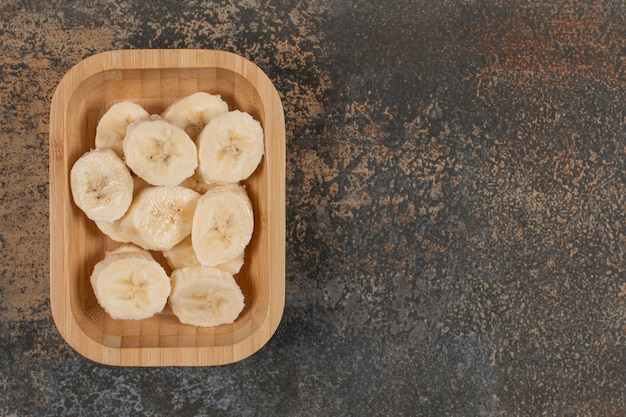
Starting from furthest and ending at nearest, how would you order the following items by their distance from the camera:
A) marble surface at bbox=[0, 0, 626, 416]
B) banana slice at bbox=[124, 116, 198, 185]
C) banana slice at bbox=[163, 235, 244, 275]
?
1. marble surface at bbox=[0, 0, 626, 416]
2. banana slice at bbox=[163, 235, 244, 275]
3. banana slice at bbox=[124, 116, 198, 185]

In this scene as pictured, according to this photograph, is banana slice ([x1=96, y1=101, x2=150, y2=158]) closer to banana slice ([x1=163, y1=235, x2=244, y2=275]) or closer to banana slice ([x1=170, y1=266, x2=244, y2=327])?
banana slice ([x1=163, y1=235, x2=244, y2=275])

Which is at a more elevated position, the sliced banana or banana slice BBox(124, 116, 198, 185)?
banana slice BBox(124, 116, 198, 185)

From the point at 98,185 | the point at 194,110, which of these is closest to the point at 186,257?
the point at 98,185

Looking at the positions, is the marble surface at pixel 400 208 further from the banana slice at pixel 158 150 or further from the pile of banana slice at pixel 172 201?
the banana slice at pixel 158 150

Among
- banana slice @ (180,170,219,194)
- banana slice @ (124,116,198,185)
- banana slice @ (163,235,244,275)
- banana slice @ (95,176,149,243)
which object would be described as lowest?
banana slice @ (163,235,244,275)

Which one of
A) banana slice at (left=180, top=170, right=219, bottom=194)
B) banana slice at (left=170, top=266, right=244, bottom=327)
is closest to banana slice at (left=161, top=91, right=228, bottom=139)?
banana slice at (left=180, top=170, right=219, bottom=194)

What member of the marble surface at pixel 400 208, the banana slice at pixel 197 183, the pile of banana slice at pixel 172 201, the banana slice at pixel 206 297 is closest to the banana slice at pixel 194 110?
the pile of banana slice at pixel 172 201

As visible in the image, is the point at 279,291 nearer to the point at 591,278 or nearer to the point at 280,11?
the point at 280,11

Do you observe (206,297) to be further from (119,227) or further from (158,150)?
(158,150)
